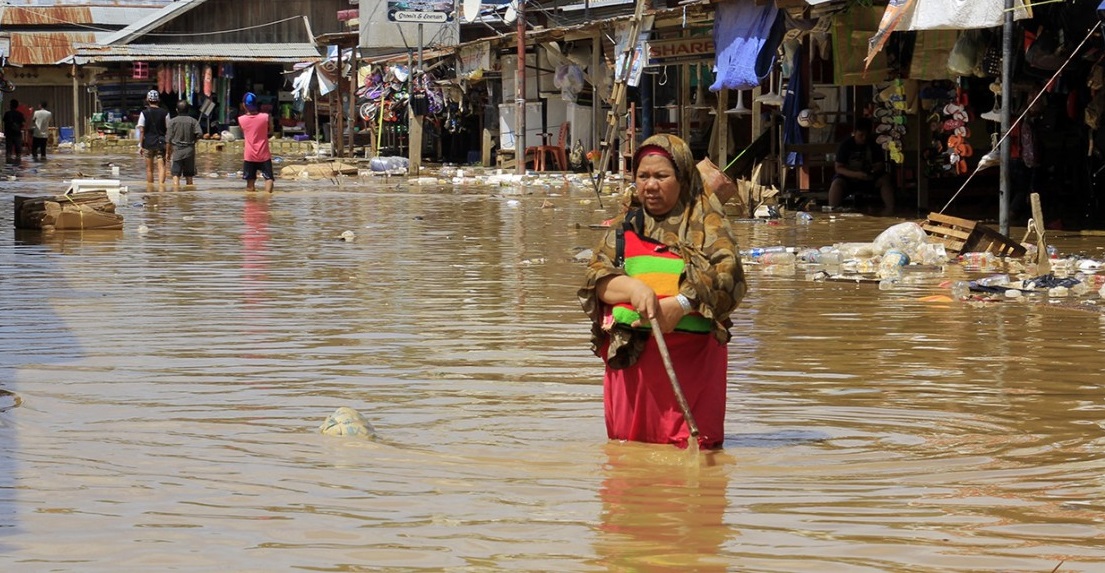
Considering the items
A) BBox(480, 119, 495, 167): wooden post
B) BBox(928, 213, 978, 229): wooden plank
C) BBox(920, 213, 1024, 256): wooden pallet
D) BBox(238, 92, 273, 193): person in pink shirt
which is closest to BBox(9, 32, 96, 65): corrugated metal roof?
BBox(480, 119, 495, 167): wooden post

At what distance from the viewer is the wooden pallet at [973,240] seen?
12281mm

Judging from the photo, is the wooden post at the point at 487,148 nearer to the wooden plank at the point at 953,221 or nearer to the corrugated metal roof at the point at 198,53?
the corrugated metal roof at the point at 198,53

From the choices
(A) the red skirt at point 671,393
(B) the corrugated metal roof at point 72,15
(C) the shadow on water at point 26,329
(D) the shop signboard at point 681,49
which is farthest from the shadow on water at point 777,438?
(B) the corrugated metal roof at point 72,15

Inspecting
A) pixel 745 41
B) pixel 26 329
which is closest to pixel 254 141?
pixel 745 41

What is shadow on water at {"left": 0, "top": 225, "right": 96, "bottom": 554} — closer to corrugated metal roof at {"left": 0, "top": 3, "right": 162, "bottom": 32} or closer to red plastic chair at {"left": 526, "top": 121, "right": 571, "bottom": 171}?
red plastic chair at {"left": 526, "top": 121, "right": 571, "bottom": 171}

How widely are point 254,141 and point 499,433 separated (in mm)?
16857

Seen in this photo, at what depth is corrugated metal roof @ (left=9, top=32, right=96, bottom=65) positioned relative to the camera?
46.7 meters

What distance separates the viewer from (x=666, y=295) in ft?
16.4

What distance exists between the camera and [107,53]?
43562mm

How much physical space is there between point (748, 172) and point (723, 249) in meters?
15.7

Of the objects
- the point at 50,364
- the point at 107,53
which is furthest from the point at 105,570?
the point at 107,53

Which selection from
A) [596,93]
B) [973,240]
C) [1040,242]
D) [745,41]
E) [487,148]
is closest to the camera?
[1040,242]

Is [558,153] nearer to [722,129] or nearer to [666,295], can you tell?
[722,129]

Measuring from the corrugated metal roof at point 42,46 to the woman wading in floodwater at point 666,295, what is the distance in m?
44.5
